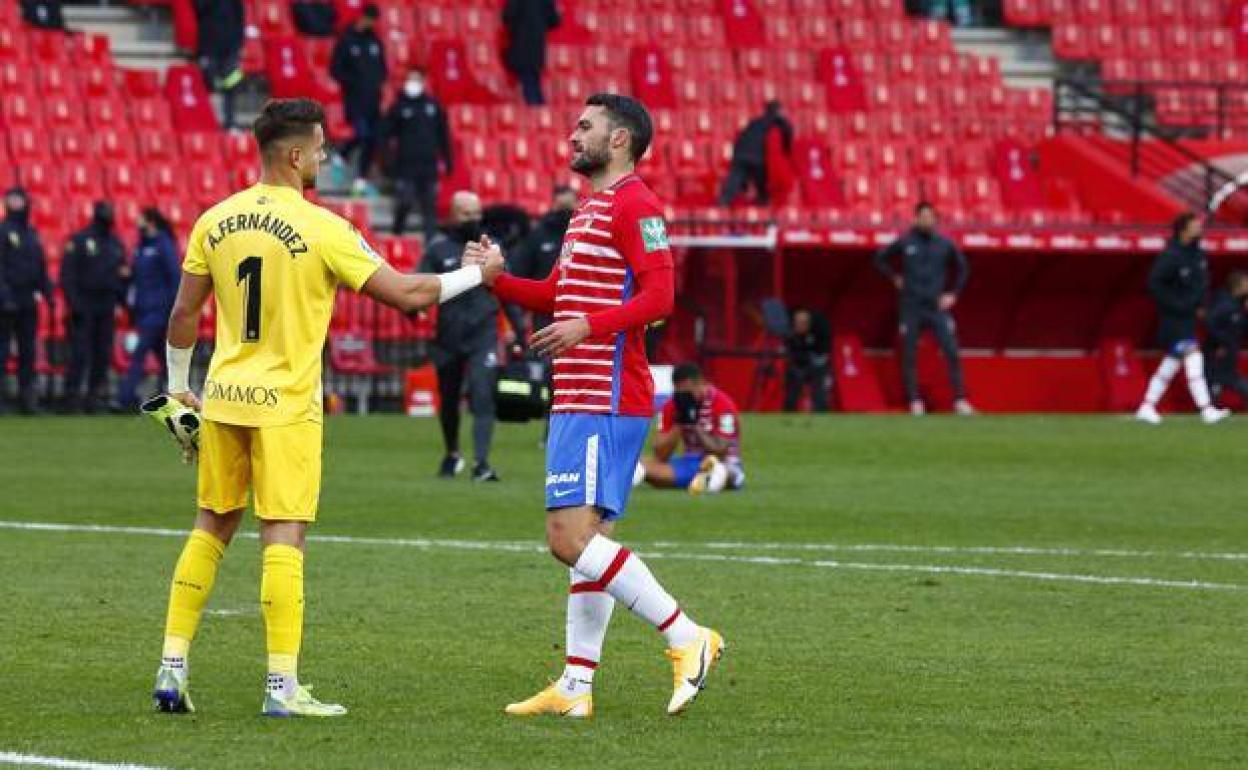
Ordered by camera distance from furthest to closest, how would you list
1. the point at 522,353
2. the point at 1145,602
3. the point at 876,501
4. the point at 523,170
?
the point at 523,170 → the point at 522,353 → the point at 876,501 → the point at 1145,602

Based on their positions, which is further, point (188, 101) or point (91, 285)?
point (188, 101)

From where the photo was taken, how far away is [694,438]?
1978cm

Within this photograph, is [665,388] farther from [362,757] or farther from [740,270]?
[362,757]

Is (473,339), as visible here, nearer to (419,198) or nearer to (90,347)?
(90,347)

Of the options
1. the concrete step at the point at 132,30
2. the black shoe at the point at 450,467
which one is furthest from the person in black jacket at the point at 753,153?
the black shoe at the point at 450,467

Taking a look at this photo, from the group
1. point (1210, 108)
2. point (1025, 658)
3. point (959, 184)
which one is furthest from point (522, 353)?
point (1210, 108)

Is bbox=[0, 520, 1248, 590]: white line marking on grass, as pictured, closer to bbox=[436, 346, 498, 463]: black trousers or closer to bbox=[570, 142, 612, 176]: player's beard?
bbox=[436, 346, 498, 463]: black trousers

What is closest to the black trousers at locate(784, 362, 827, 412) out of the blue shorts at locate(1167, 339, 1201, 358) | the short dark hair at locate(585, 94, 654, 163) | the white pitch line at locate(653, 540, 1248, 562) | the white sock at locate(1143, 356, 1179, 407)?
the white sock at locate(1143, 356, 1179, 407)

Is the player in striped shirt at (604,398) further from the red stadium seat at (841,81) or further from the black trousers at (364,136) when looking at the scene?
the red stadium seat at (841,81)

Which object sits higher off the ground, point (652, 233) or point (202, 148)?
point (652, 233)

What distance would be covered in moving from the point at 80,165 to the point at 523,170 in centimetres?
549

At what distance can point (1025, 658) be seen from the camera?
1046cm

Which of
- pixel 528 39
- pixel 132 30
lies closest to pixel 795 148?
pixel 528 39

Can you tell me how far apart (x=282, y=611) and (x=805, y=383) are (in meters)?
22.9
